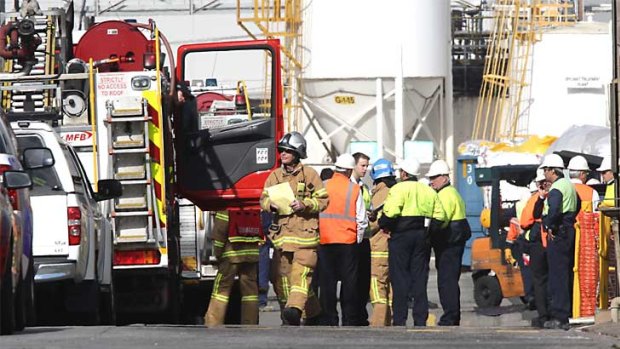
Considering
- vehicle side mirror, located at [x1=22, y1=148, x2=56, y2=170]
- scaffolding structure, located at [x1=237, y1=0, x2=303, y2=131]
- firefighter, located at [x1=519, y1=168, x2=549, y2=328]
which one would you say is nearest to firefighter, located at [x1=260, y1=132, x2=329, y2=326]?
vehicle side mirror, located at [x1=22, y1=148, x2=56, y2=170]

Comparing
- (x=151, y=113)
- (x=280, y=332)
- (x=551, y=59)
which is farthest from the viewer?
(x=551, y=59)

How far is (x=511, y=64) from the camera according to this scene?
43.0 m

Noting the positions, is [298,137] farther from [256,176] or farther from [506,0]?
[506,0]

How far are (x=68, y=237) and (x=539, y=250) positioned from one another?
19.6 ft

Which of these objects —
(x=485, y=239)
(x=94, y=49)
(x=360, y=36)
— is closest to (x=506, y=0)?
(x=360, y=36)

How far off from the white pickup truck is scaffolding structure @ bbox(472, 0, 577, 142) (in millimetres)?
28196

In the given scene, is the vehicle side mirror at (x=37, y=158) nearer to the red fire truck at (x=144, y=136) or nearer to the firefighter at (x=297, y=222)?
the firefighter at (x=297, y=222)

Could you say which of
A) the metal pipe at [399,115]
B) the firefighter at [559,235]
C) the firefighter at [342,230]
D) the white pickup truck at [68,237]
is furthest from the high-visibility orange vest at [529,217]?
the metal pipe at [399,115]

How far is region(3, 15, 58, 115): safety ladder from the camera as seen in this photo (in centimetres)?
1691

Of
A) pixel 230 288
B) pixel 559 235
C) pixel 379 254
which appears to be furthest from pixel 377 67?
pixel 230 288

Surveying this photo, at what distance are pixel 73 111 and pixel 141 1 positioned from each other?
3489 centimetres

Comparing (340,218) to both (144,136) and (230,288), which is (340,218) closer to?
(230,288)

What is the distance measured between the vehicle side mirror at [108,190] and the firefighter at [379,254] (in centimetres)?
312

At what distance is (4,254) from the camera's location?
1072cm
